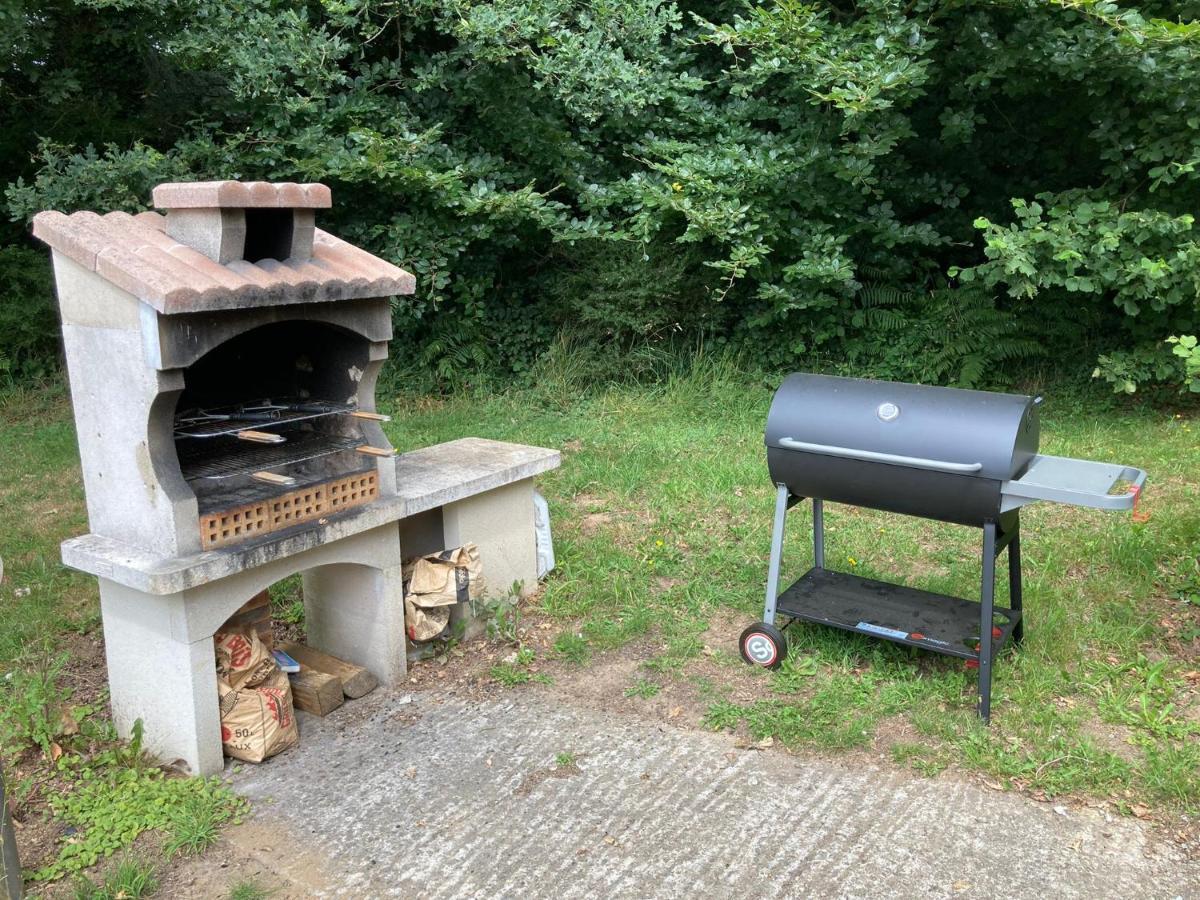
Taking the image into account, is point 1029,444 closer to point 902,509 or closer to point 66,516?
point 902,509

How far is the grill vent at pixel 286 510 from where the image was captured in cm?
337

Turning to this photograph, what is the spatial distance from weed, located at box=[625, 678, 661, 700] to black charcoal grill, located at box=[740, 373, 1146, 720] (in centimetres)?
44

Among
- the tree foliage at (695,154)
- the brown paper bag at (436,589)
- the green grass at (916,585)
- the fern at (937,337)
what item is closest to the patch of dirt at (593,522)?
the green grass at (916,585)

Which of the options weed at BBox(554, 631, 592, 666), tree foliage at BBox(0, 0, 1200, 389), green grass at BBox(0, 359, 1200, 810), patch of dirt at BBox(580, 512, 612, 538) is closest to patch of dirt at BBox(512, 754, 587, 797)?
green grass at BBox(0, 359, 1200, 810)

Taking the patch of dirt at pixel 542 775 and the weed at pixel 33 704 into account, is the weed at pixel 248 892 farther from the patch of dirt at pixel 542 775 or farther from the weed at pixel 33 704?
the weed at pixel 33 704

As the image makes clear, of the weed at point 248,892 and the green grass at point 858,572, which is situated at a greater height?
the green grass at point 858,572

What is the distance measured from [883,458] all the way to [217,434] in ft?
7.87

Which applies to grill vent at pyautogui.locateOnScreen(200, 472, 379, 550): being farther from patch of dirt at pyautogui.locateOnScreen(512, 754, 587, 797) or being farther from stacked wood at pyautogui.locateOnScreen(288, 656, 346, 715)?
patch of dirt at pyautogui.locateOnScreen(512, 754, 587, 797)

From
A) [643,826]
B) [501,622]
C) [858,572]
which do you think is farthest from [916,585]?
[643,826]

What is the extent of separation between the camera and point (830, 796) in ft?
10.8

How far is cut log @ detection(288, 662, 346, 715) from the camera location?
3.89 m

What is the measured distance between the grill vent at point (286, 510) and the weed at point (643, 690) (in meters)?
1.31

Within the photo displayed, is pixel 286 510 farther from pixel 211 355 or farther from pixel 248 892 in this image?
pixel 248 892

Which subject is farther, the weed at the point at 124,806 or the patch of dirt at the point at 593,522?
the patch of dirt at the point at 593,522
